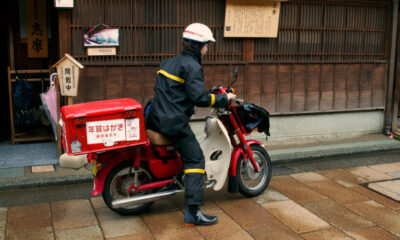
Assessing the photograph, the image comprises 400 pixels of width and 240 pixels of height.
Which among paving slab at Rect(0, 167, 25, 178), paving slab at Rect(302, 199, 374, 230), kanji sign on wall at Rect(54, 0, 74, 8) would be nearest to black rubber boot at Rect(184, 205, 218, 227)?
paving slab at Rect(302, 199, 374, 230)

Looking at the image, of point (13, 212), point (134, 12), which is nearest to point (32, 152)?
point (13, 212)

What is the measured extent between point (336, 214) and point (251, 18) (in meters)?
4.57

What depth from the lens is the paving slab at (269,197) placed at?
663 centimetres

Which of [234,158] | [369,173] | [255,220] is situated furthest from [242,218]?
[369,173]

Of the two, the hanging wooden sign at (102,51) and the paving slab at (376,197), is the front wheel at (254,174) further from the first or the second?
the hanging wooden sign at (102,51)

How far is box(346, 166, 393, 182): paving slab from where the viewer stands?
781 centimetres

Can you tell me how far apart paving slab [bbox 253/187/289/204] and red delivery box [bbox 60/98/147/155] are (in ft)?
7.03

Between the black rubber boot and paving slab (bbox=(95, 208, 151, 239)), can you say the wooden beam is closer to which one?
paving slab (bbox=(95, 208, 151, 239))

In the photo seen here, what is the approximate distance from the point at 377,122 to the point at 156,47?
18.9 feet

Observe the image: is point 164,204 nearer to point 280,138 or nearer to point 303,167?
point 303,167

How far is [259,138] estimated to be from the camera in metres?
9.58

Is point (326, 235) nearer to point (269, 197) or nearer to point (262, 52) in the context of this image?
point (269, 197)

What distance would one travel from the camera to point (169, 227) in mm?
5691

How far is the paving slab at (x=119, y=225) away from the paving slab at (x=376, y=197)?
11.6 feet
